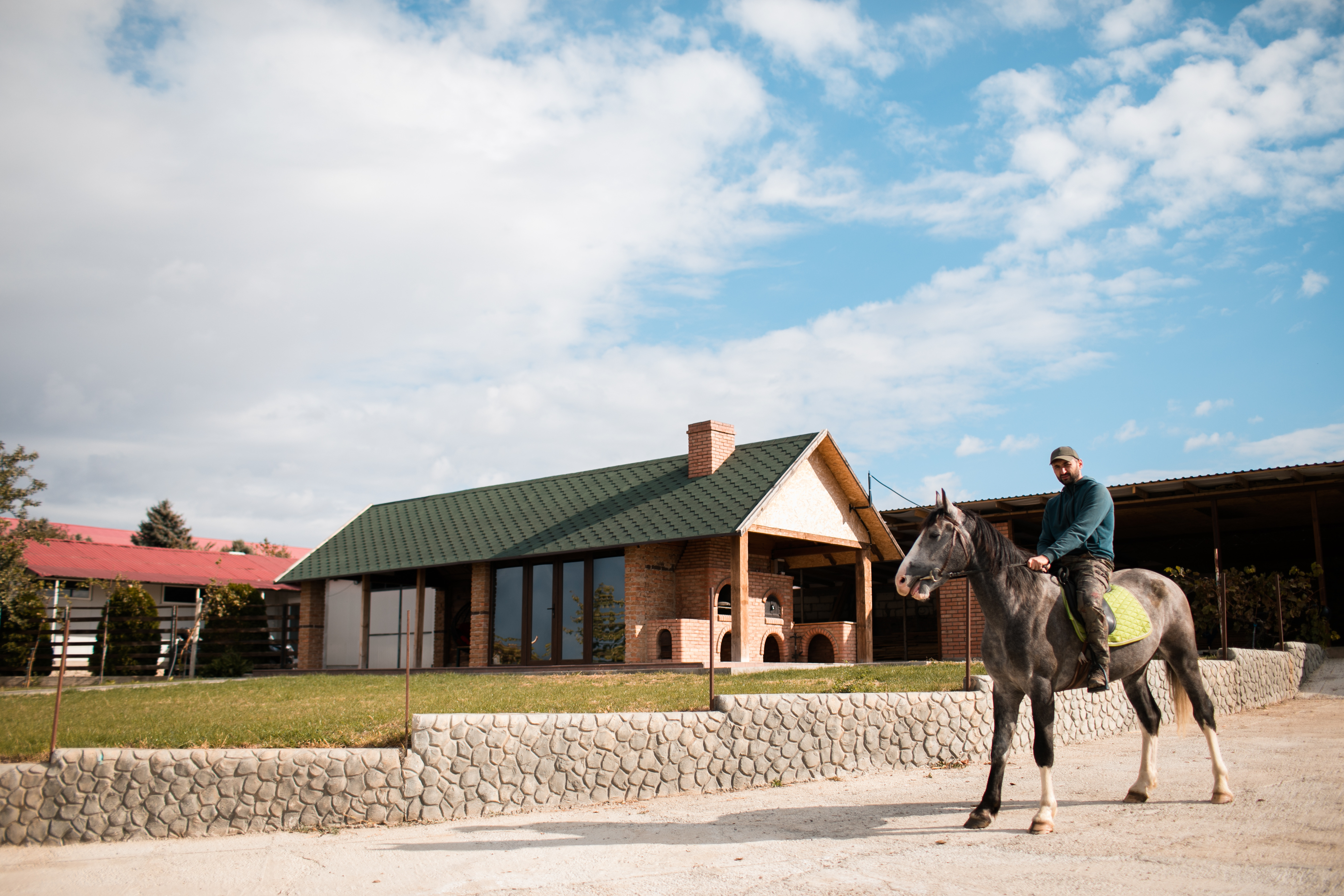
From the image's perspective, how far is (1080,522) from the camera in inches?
264

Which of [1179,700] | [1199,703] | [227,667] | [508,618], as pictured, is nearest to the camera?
[1199,703]

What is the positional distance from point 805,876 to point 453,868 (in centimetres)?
224

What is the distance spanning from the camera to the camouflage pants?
6.45 metres

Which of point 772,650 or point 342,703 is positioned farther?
point 772,650

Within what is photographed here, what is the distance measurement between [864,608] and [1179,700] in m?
13.4

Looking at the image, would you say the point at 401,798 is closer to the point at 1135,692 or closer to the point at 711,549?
the point at 1135,692

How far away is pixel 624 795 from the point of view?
27.6 ft

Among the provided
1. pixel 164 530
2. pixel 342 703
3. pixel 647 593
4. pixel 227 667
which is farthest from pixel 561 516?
pixel 164 530

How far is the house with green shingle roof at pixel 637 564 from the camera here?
1888cm

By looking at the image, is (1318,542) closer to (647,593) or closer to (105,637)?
(647,593)

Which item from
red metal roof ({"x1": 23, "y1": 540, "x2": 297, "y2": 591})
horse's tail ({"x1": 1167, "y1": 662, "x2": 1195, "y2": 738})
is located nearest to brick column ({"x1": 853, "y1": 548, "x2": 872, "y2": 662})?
horse's tail ({"x1": 1167, "y1": 662, "x2": 1195, "y2": 738})

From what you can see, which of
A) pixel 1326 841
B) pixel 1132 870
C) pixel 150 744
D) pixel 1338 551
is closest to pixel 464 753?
pixel 150 744

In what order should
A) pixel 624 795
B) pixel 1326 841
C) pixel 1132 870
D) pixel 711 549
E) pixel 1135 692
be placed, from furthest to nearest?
1. pixel 711 549
2. pixel 624 795
3. pixel 1135 692
4. pixel 1326 841
5. pixel 1132 870

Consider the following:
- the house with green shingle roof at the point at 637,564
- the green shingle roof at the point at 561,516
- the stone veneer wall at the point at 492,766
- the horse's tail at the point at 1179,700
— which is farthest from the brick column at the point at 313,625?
the horse's tail at the point at 1179,700
